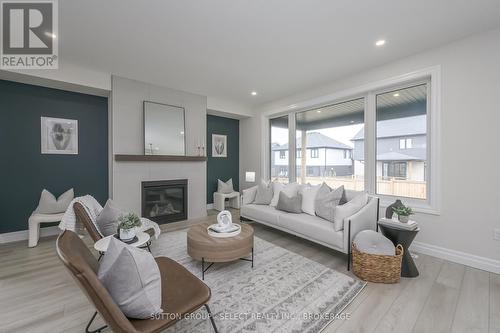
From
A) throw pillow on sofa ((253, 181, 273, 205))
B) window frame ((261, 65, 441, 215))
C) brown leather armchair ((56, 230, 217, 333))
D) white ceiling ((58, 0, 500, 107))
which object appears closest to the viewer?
brown leather armchair ((56, 230, 217, 333))

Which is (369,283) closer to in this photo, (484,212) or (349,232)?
(349,232)

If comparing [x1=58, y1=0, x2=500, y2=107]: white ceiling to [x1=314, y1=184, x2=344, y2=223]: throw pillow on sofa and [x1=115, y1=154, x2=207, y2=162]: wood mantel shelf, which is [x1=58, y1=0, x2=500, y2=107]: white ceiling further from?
[x1=314, y1=184, x2=344, y2=223]: throw pillow on sofa

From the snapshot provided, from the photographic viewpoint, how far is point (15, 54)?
290cm

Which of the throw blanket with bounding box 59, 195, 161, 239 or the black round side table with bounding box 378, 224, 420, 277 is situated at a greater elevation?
the throw blanket with bounding box 59, 195, 161, 239

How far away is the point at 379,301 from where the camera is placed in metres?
1.94

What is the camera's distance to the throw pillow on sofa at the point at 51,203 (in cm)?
328

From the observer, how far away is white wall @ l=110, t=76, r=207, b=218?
3842 millimetres

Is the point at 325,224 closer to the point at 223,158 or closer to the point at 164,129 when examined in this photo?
the point at 164,129

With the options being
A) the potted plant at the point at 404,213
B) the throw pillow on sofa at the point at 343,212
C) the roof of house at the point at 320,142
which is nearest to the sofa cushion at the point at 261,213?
the throw pillow on sofa at the point at 343,212

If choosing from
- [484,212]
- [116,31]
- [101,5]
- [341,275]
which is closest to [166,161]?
[116,31]

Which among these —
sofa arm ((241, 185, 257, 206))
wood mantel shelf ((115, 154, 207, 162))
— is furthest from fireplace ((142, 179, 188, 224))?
sofa arm ((241, 185, 257, 206))

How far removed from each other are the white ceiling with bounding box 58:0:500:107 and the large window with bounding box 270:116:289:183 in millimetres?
1784

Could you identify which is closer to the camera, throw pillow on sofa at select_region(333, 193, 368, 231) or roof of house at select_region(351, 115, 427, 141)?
throw pillow on sofa at select_region(333, 193, 368, 231)
